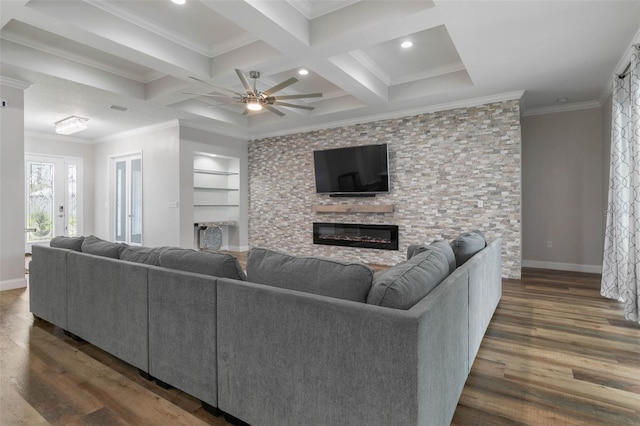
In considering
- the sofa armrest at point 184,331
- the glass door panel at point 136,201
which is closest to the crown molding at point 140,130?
the glass door panel at point 136,201

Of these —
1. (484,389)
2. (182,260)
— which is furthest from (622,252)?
(182,260)

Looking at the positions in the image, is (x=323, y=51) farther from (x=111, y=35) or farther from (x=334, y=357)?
(x=334, y=357)

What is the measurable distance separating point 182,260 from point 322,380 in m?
1.05

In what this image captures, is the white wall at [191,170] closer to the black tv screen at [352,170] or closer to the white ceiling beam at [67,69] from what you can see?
the white ceiling beam at [67,69]

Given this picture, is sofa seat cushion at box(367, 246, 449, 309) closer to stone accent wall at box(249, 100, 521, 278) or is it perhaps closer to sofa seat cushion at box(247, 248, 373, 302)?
sofa seat cushion at box(247, 248, 373, 302)

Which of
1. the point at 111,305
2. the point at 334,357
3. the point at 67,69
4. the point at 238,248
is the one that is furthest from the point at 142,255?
the point at 238,248

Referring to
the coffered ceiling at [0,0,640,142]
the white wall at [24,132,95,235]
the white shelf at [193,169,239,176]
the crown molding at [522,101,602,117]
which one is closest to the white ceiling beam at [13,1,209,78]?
the coffered ceiling at [0,0,640,142]

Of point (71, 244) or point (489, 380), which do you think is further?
point (71, 244)

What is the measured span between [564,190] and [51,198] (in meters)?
10.1

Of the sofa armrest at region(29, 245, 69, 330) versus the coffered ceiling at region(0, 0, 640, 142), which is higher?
the coffered ceiling at region(0, 0, 640, 142)

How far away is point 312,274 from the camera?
148 cm

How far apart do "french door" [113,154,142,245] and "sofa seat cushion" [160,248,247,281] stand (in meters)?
5.76

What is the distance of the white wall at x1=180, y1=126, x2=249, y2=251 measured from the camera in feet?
20.6

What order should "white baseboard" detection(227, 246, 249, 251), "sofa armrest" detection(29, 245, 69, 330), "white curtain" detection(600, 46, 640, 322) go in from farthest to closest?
"white baseboard" detection(227, 246, 249, 251)
"white curtain" detection(600, 46, 640, 322)
"sofa armrest" detection(29, 245, 69, 330)
